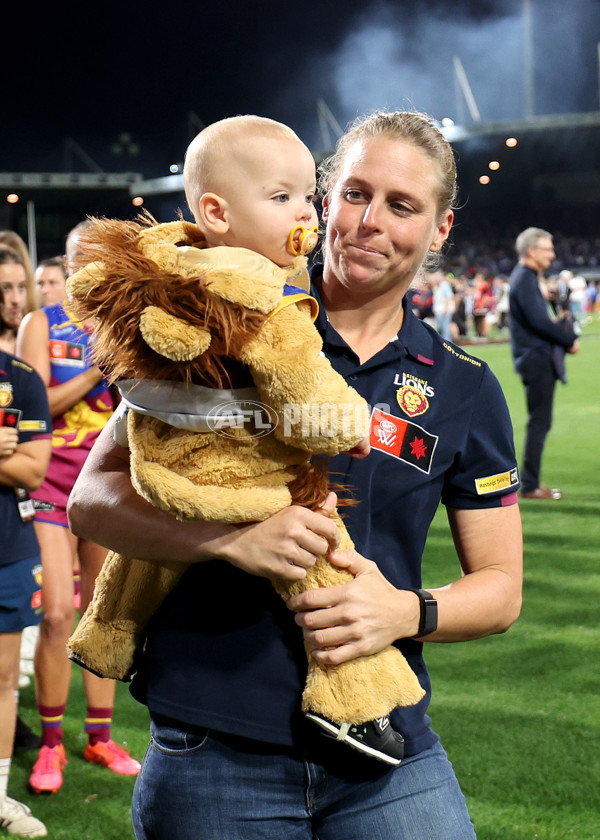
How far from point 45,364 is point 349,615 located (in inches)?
118

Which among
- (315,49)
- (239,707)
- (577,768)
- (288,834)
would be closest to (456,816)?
(288,834)

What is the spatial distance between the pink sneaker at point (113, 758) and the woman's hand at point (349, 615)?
2.62 meters

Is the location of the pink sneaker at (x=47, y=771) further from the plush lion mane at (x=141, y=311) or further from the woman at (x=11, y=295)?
the plush lion mane at (x=141, y=311)

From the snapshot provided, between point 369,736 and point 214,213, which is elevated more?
point 214,213

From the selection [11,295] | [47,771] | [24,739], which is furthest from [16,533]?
[11,295]

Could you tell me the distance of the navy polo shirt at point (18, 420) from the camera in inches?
138

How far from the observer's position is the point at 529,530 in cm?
735

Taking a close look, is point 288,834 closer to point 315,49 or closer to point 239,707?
point 239,707

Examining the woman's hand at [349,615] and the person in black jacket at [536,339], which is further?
the person in black jacket at [536,339]

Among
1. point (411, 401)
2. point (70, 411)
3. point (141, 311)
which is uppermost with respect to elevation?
point (141, 311)

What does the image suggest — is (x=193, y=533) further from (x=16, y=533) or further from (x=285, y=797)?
(x=16, y=533)

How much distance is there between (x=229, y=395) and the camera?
1.51 m

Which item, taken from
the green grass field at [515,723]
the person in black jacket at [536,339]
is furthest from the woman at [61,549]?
the person in black jacket at [536,339]

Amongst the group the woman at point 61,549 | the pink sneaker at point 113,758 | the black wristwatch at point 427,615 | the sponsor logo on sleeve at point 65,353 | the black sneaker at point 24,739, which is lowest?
the black sneaker at point 24,739
